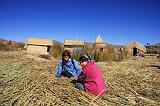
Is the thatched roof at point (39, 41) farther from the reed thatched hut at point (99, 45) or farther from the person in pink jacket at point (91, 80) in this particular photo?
the person in pink jacket at point (91, 80)

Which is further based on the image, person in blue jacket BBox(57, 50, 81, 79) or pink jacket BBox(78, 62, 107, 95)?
person in blue jacket BBox(57, 50, 81, 79)

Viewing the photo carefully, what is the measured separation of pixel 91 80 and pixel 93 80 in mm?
50

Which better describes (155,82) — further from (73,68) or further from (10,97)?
(10,97)

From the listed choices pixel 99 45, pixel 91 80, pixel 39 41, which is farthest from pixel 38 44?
pixel 91 80

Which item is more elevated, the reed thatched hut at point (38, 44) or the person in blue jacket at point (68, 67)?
the reed thatched hut at point (38, 44)

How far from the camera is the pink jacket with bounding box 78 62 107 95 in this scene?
4.12m

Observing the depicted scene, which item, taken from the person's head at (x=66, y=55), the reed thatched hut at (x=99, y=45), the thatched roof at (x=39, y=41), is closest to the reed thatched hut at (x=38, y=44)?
the thatched roof at (x=39, y=41)

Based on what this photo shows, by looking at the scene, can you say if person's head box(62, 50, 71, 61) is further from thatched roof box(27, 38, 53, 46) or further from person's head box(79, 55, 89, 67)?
thatched roof box(27, 38, 53, 46)

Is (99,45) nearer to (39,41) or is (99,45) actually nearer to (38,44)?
(38,44)

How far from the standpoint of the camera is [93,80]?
417cm

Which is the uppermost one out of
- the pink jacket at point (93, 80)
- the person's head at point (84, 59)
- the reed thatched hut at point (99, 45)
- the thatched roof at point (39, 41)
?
the thatched roof at point (39, 41)

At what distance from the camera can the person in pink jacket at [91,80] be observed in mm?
4129

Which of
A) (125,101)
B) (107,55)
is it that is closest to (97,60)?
(107,55)

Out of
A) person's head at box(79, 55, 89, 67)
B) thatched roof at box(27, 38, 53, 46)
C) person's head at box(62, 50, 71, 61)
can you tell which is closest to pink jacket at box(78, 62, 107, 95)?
person's head at box(79, 55, 89, 67)
